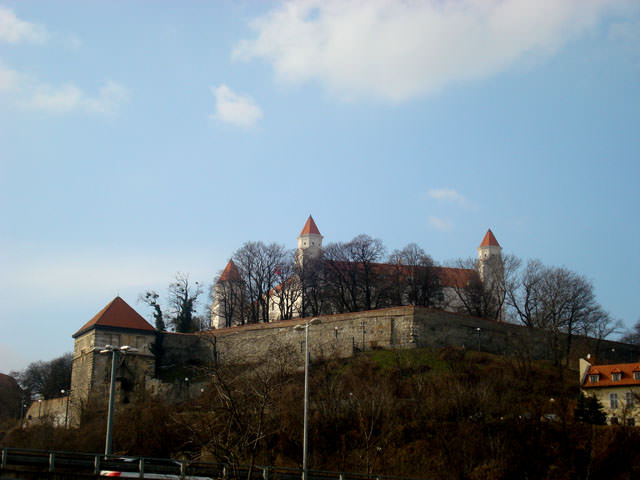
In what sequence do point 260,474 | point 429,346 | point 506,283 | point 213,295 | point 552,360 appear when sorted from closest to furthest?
point 260,474 < point 429,346 < point 552,360 < point 506,283 < point 213,295

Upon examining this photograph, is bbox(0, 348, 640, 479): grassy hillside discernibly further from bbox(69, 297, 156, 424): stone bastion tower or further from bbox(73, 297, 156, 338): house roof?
bbox(73, 297, 156, 338): house roof

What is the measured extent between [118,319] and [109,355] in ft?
14.3

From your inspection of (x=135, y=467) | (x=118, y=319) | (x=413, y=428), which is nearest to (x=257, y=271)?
(x=118, y=319)

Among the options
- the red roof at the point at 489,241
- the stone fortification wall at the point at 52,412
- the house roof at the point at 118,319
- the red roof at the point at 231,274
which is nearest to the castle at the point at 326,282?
the red roof at the point at 231,274

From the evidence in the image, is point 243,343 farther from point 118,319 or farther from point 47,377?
point 47,377

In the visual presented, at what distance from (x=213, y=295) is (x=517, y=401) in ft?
A: 171

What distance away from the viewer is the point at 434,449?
139 feet

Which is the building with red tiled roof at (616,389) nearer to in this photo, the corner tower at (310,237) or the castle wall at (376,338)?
the castle wall at (376,338)

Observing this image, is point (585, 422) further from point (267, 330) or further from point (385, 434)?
point (267, 330)

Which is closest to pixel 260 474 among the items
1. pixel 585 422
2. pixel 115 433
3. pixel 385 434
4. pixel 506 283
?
pixel 385 434

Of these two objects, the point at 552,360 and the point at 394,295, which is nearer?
the point at 552,360

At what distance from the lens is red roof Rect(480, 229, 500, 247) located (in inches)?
4609

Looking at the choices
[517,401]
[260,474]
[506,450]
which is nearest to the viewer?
[260,474]

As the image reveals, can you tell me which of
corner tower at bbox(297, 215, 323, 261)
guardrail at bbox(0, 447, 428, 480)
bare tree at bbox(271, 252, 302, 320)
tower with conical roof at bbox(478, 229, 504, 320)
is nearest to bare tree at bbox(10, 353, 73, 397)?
bare tree at bbox(271, 252, 302, 320)
